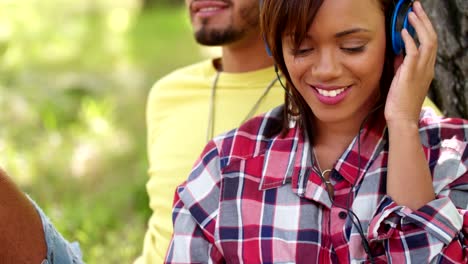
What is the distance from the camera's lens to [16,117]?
14.9 ft

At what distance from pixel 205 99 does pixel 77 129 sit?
102 inches

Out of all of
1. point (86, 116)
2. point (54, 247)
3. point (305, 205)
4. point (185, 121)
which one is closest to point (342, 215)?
point (305, 205)

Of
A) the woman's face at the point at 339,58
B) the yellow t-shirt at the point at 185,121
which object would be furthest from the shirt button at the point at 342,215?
the yellow t-shirt at the point at 185,121

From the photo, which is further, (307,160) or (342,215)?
(307,160)

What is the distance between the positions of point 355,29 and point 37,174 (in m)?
3.01

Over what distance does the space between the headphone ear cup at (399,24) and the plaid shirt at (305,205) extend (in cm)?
20

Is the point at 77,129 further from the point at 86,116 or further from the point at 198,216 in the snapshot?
the point at 198,216

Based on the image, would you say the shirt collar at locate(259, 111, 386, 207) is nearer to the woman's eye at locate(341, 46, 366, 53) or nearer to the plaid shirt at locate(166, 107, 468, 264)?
the plaid shirt at locate(166, 107, 468, 264)

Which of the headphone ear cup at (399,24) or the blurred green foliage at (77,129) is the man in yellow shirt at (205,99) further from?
the blurred green foliage at (77,129)

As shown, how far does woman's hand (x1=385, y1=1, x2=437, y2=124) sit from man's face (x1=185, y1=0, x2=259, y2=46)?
0.83 meters

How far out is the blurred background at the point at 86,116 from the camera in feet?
7.70

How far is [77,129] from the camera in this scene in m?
4.90

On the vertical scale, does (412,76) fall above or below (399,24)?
below

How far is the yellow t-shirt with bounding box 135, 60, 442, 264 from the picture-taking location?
237 centimetres
